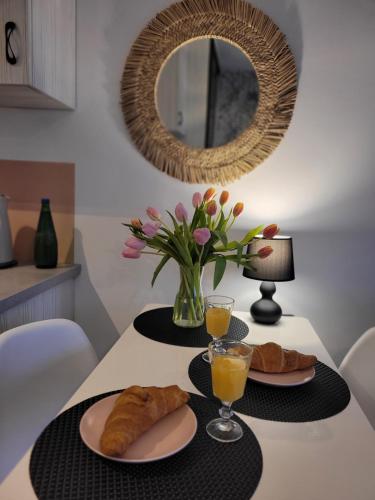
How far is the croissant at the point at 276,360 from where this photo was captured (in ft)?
3.04

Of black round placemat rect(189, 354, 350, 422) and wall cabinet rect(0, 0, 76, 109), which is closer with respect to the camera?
black round placemat rect(189, 354, 350, 422)

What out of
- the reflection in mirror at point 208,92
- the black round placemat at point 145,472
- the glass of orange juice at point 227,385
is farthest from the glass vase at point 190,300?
the reflection in mirror at point 208,92

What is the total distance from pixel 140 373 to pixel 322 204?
112 centimetres

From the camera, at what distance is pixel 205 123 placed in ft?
5.75

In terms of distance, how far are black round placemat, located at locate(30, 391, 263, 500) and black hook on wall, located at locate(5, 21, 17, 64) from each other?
1.22m

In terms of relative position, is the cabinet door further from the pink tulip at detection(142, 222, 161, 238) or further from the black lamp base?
the black lamp base

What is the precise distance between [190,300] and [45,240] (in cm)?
80

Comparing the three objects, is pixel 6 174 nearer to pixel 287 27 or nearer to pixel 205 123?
pixel 205 123

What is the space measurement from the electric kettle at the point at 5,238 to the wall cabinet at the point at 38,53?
17.5 inches

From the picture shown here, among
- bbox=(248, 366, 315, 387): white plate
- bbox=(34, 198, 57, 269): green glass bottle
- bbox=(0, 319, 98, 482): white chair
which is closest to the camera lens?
bbox=(248, 366, 315, 387): white plate

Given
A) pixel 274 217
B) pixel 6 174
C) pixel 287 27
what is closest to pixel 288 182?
pixel 274 217

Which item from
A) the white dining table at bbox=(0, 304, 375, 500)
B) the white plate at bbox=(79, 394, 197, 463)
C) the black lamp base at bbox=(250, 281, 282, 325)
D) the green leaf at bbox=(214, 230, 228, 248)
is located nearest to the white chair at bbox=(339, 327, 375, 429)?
the white dining table at bbox=(0, 304, 375, 500)

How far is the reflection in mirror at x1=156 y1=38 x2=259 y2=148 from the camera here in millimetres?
1656

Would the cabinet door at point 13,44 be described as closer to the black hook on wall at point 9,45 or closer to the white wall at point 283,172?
the black hook on wall at point 9,45
